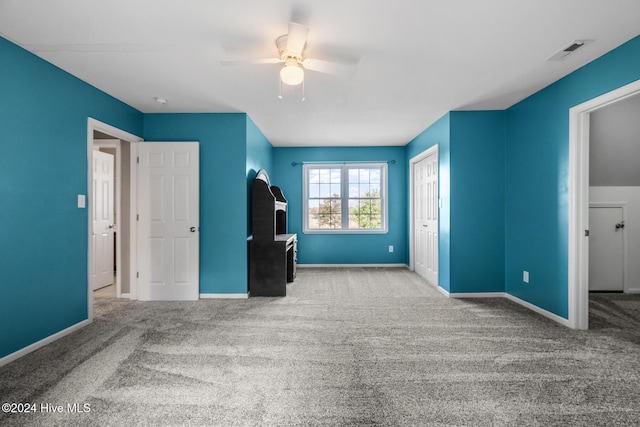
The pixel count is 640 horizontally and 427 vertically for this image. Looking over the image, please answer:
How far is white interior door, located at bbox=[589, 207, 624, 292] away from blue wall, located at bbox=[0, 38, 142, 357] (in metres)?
6.06

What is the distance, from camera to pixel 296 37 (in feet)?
7.30

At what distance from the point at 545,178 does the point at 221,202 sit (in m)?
3.83

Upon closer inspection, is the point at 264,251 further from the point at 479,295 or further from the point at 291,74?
the point at 479,295

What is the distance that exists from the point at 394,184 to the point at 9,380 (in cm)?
600

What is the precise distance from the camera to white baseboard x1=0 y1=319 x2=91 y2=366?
2515mm

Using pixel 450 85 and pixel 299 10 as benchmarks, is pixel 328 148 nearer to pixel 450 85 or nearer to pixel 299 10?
pixel 450 85

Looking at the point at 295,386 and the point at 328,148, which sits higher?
the point at 328,148

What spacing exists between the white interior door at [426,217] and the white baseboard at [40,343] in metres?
4.45

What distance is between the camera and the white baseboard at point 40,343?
2.52 meters

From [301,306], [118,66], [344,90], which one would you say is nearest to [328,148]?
[344,90]

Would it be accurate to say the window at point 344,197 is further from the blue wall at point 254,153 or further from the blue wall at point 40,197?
the blue wall at point 40,197

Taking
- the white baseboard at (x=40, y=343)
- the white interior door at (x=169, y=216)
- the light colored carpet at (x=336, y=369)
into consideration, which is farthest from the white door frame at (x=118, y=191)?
the white baseboard at (x=40, y=343)

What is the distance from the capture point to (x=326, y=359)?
2.57 metres

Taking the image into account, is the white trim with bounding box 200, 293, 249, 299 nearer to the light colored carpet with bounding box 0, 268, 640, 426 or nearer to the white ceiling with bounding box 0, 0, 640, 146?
the light colored carpet with bounding box 0, 268, 640, 426
